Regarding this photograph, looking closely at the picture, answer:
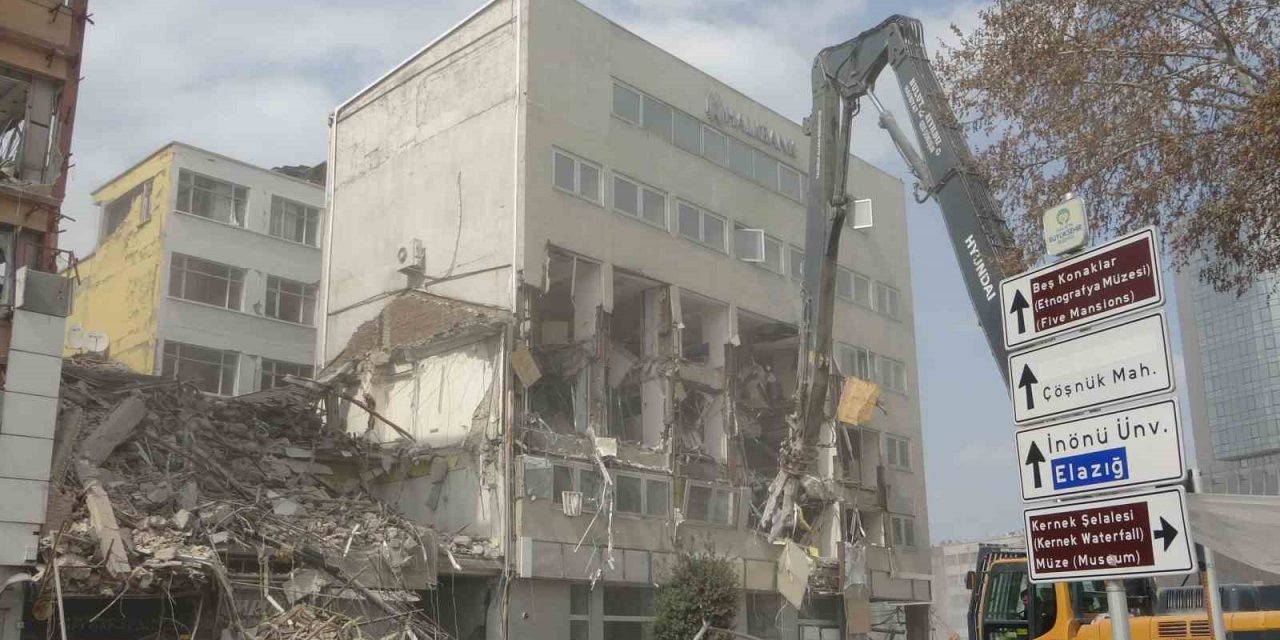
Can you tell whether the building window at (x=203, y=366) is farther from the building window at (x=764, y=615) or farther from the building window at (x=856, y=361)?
the building window at (x=856, y=361)

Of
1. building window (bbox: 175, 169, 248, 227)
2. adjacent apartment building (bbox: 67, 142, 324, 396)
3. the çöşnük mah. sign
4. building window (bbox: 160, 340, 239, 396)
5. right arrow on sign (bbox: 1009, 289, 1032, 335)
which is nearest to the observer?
right arrow on sign (bbox: 1009, 289, 1032, 335)

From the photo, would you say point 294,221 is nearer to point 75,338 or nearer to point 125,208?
point 125,208

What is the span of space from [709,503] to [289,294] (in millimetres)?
21348

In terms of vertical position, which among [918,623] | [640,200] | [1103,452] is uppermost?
[640,200]

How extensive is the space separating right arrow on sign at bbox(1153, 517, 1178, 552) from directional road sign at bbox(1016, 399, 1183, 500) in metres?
0.18

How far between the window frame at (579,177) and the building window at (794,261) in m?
7.94

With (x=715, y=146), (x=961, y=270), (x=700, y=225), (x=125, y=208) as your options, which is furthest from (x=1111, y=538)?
(x=125, y=208)

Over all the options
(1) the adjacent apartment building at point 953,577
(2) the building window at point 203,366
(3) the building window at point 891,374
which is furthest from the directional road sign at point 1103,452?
(1) the adjacent apartment building at point 953,577

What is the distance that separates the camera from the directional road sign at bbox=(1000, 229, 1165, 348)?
503 centimetres

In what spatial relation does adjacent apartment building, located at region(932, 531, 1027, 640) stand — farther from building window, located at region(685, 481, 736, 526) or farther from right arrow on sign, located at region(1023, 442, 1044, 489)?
right arrow on sign, located at region(1023, 442, 1044, 489)

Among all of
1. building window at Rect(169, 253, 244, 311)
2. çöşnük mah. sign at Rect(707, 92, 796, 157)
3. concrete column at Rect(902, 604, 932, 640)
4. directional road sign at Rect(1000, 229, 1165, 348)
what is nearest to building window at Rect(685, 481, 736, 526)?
concrete column at Rect(902, 604, 932, 640)

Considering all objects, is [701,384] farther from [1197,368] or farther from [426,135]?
[1197,368]

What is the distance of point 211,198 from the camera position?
40.5m

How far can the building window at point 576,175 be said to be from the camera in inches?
1055
